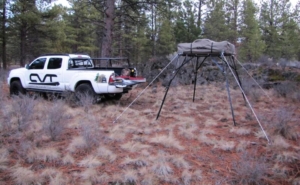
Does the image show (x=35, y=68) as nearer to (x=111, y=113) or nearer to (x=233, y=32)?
(x=111, y=113)

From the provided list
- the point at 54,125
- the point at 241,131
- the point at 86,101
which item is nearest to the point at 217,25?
the point at 86,101

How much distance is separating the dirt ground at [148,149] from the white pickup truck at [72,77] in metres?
0.91

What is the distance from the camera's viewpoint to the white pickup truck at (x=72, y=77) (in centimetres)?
752

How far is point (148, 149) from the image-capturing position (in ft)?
14.8

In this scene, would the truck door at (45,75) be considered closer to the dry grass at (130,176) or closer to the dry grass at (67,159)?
the dry grass at (67,159)

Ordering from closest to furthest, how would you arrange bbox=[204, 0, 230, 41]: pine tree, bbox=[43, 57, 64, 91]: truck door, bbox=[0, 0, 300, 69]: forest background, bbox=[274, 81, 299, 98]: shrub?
bbox=[43, 57, 64, 91]: truck door
bbox=[274, 81, 299, 98]: shrub
bbox=[0, 0, 300, 69]: forest background
bbox=[204, 0, 230, 41]: pine tree

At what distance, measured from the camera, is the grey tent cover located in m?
5.94

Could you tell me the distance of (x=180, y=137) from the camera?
5.26m

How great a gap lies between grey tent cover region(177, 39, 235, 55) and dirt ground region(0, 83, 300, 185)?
1.79 m

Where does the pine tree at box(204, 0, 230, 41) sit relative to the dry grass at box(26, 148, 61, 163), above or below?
above

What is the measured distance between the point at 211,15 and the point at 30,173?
21468mm

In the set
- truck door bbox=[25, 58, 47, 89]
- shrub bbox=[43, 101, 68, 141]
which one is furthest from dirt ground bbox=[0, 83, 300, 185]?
truck door bbox=[25, 58, 47, 89]

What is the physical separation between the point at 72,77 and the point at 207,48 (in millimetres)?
4421

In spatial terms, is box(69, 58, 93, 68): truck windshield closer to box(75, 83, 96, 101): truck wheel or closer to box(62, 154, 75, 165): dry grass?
box(75, 83, 96, 101): truck wheel
